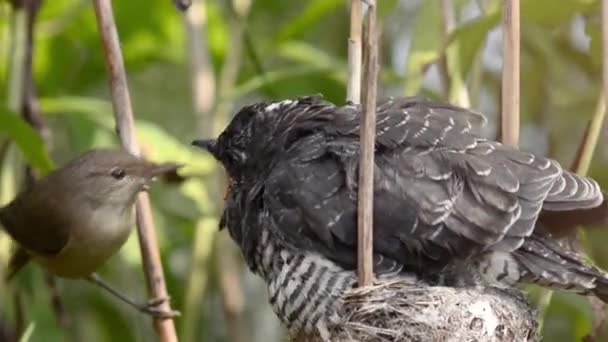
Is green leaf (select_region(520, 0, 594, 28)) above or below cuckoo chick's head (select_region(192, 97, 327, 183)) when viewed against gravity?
above

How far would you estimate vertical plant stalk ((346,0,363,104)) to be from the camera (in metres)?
2.25

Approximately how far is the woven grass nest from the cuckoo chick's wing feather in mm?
77

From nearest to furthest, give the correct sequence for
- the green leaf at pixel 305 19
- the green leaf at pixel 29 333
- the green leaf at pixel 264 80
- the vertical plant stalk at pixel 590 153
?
the vertical plant stalk at pixel 590 153 < the green leaf at pixel 29 333 < the green leaf at pixel 264 80 < the green leaf at pixel 305 19

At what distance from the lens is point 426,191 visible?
86.3 inches

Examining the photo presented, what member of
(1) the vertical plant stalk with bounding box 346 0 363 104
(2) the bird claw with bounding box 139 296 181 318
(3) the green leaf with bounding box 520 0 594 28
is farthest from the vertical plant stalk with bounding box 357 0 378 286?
(3) the green leaf with bounding box 520 0 594 28

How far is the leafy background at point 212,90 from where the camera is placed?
107 inches

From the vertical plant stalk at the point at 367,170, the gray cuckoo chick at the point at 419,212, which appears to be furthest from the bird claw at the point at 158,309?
the vertical plant stalk at the point at 367,170

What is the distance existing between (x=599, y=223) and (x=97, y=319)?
1.55m

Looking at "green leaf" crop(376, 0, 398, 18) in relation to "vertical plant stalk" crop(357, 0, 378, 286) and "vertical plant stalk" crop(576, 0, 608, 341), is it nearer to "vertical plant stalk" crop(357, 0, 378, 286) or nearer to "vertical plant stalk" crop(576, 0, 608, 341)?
"vertical plant stalk" crop(576, 0, 608, 341)

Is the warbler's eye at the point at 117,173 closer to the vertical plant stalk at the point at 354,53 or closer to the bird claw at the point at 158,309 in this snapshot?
the bird claw at the point at 158,309

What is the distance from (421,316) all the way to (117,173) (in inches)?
33.2

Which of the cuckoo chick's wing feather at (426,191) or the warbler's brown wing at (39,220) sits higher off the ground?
the cuckoo chick's wing feather at (426,191)

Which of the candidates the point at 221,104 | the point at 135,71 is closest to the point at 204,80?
the point at 221,104

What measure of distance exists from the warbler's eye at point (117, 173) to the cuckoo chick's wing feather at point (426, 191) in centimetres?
48
